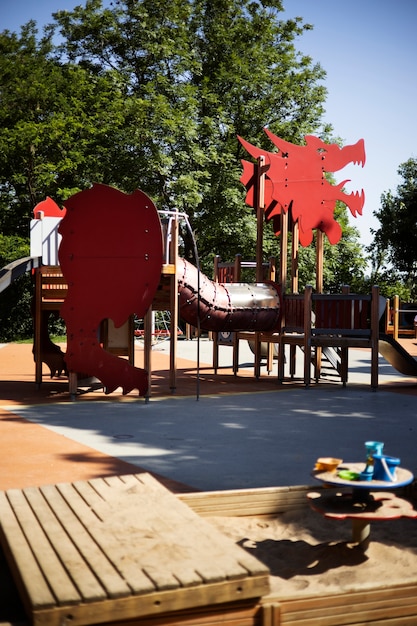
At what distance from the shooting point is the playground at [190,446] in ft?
11.1

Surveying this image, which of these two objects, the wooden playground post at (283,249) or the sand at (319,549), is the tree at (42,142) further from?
the sand at (319,549)

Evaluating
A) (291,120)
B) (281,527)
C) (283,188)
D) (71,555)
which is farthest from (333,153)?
(291,120)

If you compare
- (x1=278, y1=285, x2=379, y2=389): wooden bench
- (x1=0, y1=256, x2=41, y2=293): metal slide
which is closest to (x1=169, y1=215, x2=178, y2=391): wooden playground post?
(x1=0, y1=256, x2=41, y2=293): metal slide

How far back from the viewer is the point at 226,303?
14766mm

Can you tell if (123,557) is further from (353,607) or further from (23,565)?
(353,607)

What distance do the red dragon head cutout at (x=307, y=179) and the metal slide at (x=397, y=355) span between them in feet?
8.33

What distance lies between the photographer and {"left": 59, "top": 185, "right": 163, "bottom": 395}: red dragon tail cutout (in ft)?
39.3

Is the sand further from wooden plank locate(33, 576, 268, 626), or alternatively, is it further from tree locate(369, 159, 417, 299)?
tree locate(369, 159, 417, 299)

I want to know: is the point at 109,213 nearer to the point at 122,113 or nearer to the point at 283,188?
the point at 283,188

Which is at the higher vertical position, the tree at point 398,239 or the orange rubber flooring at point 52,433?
the tree at point 398,239

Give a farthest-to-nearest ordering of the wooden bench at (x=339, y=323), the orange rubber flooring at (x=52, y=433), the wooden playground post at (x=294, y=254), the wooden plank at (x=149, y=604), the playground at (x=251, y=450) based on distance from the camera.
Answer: the wooden playground post at (x=294, y=254), the wooden bench at (x=339, y=323), the orange rubber flooring at (x=52, y=433), the playground at (x=251, y=450), the wooden plank at (x=149, y=604)

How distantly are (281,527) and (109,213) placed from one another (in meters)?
7.98

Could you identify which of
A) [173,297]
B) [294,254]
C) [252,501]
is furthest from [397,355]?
[252,501]

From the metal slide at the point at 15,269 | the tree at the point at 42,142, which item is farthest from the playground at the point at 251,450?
the tree at the point at 42,142
